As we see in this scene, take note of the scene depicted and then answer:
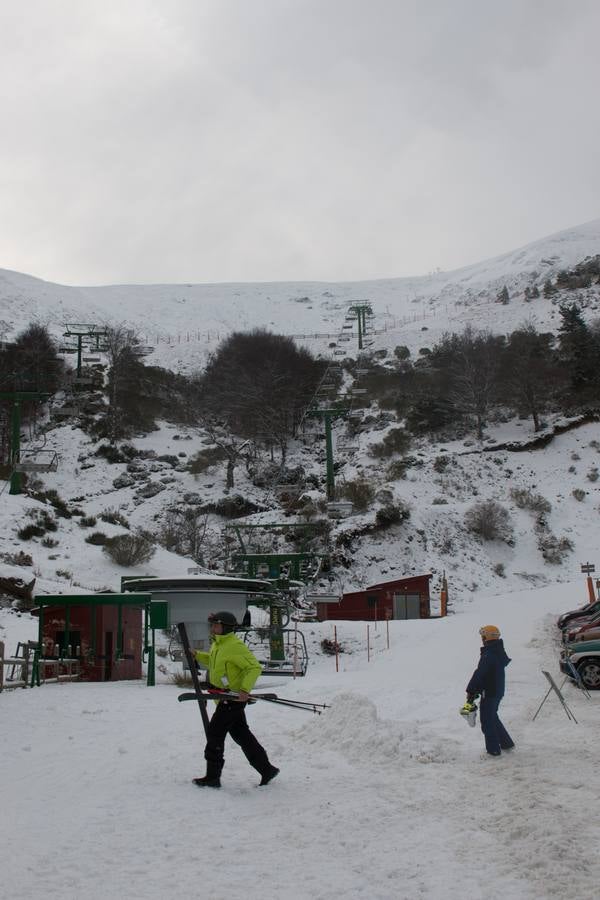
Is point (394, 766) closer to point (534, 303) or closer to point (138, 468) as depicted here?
point (138, 468)

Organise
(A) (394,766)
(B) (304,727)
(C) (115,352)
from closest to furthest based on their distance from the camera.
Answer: (A) (394,766) → (B) (304,727) → (C) (115,352)

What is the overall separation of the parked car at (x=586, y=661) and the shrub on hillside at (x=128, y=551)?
18011 mm

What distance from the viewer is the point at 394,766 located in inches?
285

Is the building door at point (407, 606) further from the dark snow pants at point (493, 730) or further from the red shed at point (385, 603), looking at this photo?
the dark snow pants at point (493, 730)

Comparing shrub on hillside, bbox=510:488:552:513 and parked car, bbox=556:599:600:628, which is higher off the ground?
shrub on hillside, bbox=510:488:552:513

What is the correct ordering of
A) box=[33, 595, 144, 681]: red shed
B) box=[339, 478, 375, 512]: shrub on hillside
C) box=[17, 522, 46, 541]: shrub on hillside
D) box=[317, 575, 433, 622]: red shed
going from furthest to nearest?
box=[339, 478, 375, 512]: shrub on hillside
box=[317, 575, 433, 622]: red shed
box=[17, 522, 46, 541]: shrub on hillside
box=[33, 595, 144, 681]: red shed

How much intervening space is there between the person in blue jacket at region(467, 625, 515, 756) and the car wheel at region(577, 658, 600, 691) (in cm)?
562

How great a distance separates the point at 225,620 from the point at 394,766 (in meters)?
2.33

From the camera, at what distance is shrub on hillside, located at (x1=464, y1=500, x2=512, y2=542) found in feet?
128

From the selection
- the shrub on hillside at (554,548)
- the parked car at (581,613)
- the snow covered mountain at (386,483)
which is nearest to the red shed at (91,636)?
the snow covered mountain at (386,483)

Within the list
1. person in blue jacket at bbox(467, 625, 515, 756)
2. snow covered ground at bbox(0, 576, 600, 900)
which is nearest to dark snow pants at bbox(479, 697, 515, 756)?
person in blue jacket at bbox(467, 625, 515, 756)

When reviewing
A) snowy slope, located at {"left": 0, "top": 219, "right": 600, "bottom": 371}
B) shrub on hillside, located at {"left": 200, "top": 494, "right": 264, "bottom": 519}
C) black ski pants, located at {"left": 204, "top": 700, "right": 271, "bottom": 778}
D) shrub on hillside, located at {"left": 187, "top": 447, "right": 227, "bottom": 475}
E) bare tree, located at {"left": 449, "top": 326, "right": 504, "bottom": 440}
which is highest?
snowy slope, located at {"left": 0, "top": 219, "right": 600, "bottom": 371}

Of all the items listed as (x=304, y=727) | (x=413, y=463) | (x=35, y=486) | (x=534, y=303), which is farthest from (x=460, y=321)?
(x=304, y=727)

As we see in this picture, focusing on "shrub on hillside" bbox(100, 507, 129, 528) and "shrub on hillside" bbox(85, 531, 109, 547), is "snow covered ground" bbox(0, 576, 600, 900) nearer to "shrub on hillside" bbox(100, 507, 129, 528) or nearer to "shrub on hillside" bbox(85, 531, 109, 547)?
"shrub on hillside" bbox(85, 531, 109, 547)
